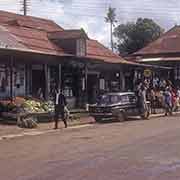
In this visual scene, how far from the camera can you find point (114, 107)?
97.9 feet

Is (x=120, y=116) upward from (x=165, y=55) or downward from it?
downward

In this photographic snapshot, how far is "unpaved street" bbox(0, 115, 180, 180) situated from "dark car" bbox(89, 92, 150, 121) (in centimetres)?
897

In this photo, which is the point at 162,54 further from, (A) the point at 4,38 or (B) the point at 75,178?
(B) the point at 75,178

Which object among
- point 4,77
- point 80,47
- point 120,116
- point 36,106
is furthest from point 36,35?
point 120,116

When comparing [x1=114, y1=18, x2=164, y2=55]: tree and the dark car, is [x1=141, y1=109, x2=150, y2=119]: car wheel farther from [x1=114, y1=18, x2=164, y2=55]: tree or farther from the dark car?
[x1=114, y1=18, x2=164, y2=55]: tree

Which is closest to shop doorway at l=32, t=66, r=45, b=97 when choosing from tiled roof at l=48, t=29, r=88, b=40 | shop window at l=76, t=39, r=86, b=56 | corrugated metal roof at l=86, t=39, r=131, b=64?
shop window at l=76, t=39, r=86, b=56

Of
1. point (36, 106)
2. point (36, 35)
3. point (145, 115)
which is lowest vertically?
point (145, 115)

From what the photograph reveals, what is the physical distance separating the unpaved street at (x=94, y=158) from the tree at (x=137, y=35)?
57126 mm

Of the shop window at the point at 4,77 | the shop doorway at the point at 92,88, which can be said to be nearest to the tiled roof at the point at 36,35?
the shop window at the point at 4,77

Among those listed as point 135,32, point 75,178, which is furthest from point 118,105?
point 135,32

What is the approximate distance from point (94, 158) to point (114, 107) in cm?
1585

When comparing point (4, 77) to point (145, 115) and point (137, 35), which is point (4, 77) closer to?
point (145, 115)

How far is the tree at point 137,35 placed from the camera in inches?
3036

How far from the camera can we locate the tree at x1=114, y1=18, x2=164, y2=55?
77125 millimetres
